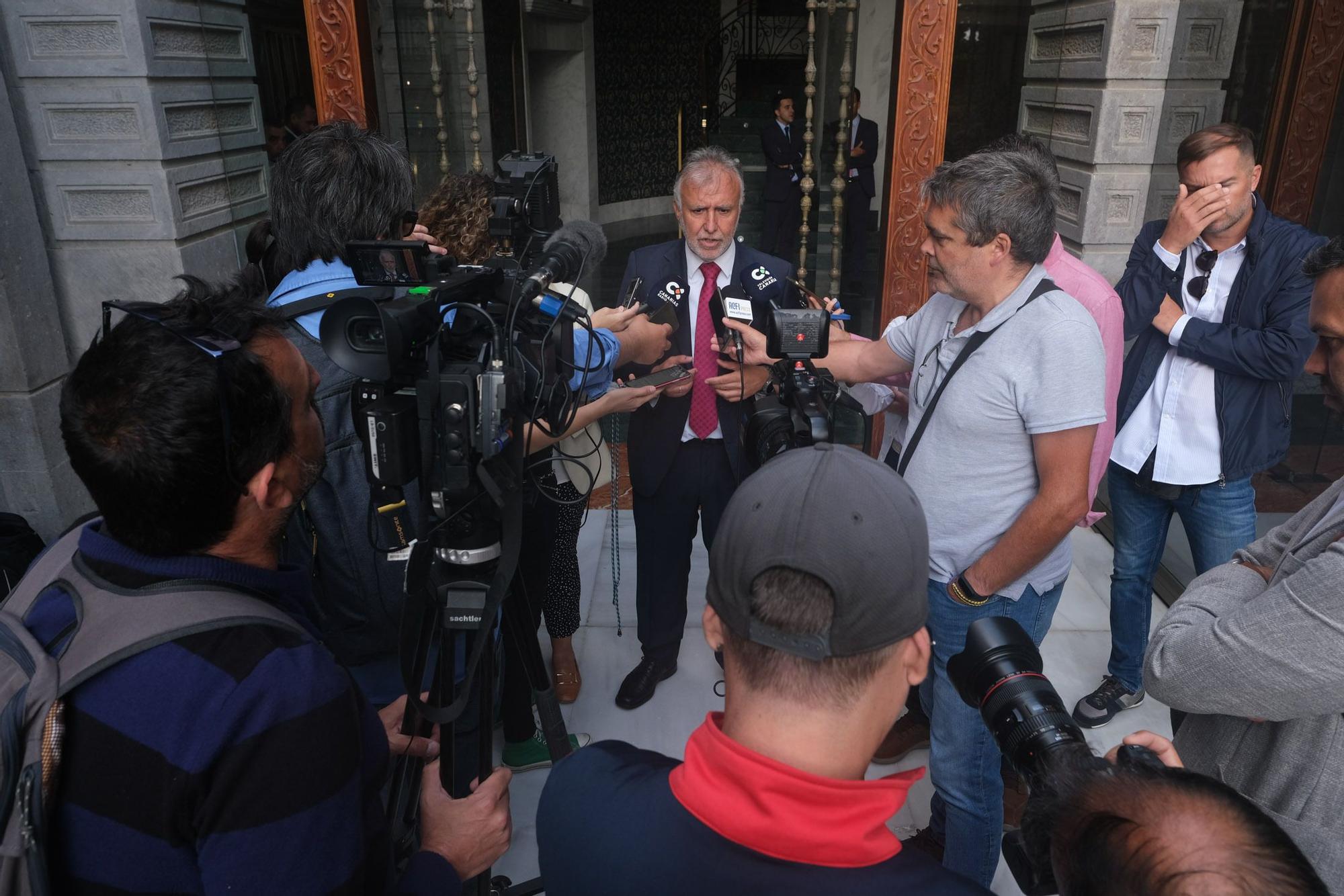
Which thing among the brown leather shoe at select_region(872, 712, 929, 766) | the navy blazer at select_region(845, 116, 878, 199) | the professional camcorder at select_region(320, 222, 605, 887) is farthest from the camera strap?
the navy blazer at select_region(845, 116, 878, 199)

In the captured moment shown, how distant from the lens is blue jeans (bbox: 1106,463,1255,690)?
8.11 ft

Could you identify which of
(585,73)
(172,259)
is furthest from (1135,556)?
(585,73)

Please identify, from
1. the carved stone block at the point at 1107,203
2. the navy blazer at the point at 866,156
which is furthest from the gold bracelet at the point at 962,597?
the navy blazer at the point at 866,156

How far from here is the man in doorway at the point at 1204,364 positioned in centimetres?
228

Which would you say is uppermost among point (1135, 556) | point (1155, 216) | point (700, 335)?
point (1155, 216)

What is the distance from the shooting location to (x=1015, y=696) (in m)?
1.14

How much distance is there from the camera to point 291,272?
1812 mm

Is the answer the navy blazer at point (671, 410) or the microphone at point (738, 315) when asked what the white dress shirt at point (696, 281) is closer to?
the navy blazer at point (671, 410)

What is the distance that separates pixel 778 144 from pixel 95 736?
24.8 feet

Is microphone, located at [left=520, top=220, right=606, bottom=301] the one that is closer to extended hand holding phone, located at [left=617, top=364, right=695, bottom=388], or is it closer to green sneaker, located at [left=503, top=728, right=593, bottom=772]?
extended hand holding phone, located at [left=617, top=364, right=695, bottom=388]

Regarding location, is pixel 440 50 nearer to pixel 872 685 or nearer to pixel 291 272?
pixel 291 272

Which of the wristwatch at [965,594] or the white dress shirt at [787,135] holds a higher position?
the white dress shirt at [787,135]

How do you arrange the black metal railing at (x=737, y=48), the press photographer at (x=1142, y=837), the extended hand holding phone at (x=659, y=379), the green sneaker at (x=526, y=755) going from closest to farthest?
the press photographer at (x=1142, y=837)
the extended hand holding phone at (x=659, y=379)
the green sneaker at (x=526, y=755)
the black metal railing at (x=737, y=48)

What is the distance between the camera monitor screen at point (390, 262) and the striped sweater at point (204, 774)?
26.7 inches
